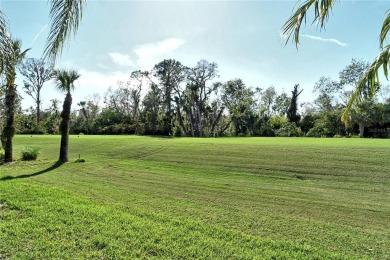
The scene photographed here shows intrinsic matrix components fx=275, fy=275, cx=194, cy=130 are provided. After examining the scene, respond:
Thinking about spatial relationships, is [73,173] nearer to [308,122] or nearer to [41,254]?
[41,254]

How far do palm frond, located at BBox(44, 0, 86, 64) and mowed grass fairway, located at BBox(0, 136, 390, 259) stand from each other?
9.09 ft

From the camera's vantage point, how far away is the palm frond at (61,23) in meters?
3.04

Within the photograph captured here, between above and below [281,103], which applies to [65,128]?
below

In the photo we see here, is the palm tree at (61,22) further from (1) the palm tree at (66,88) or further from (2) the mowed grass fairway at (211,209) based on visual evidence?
(1) the palm tree at (66,88)

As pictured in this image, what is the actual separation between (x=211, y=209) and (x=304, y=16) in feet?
14.4

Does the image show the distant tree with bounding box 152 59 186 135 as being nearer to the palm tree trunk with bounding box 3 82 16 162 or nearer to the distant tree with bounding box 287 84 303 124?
the distant tree with bounding box 287 84 303 124

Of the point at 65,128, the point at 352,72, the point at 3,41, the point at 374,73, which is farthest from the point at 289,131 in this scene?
the point at 3,41

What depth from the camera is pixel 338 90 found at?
43.5 metres

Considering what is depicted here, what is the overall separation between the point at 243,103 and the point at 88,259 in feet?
130

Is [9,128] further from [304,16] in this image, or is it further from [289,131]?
[289,131]

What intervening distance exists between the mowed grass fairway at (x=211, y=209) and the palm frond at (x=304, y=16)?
325 cm

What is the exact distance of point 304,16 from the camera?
4.05 m

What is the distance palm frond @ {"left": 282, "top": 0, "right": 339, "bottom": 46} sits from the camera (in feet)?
12.8

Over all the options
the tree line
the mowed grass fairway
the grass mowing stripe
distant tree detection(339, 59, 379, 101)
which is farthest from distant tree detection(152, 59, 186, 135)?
the grass mowing stripe
